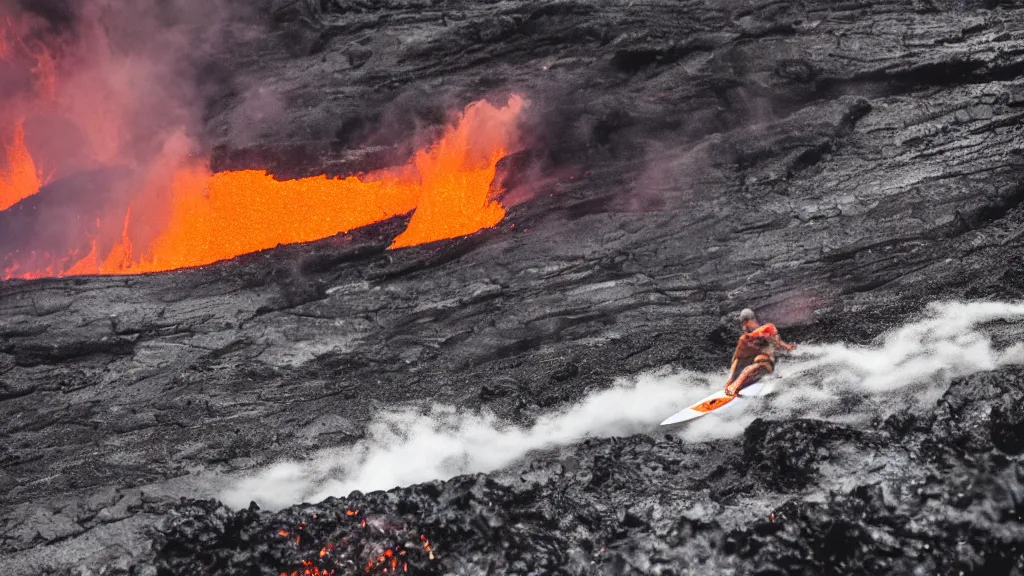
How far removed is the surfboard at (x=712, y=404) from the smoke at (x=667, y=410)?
0.11 ft

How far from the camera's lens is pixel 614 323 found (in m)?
10.3

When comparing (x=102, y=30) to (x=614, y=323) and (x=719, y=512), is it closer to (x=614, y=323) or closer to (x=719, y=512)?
(x=614, y=323)

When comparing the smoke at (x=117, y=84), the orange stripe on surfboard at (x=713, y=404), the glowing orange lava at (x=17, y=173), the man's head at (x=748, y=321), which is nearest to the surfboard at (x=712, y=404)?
the orange stripe on surfboard at (x=713, y=404)

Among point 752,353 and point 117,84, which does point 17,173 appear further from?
point 752,353

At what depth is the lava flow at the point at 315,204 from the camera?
11.6m

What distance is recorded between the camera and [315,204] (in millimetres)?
11992

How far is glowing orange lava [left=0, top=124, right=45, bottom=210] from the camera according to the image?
41.4ft

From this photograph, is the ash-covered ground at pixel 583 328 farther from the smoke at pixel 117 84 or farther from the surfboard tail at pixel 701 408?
the smoke at pixel 117 84

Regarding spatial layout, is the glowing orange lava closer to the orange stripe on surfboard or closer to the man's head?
the orange stripe on surfboard

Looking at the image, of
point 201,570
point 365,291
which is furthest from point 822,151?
point 201,570

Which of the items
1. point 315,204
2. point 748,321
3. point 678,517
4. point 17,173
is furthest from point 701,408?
point 17,173

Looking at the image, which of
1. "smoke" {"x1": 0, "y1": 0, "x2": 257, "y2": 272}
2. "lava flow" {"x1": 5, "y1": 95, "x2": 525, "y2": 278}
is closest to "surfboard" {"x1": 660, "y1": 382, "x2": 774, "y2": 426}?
"lava flow" {"x1": 5, "y1": 95, "x2": 525, "y2": 278}

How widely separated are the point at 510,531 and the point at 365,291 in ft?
15.0

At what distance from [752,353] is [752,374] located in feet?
1.08
